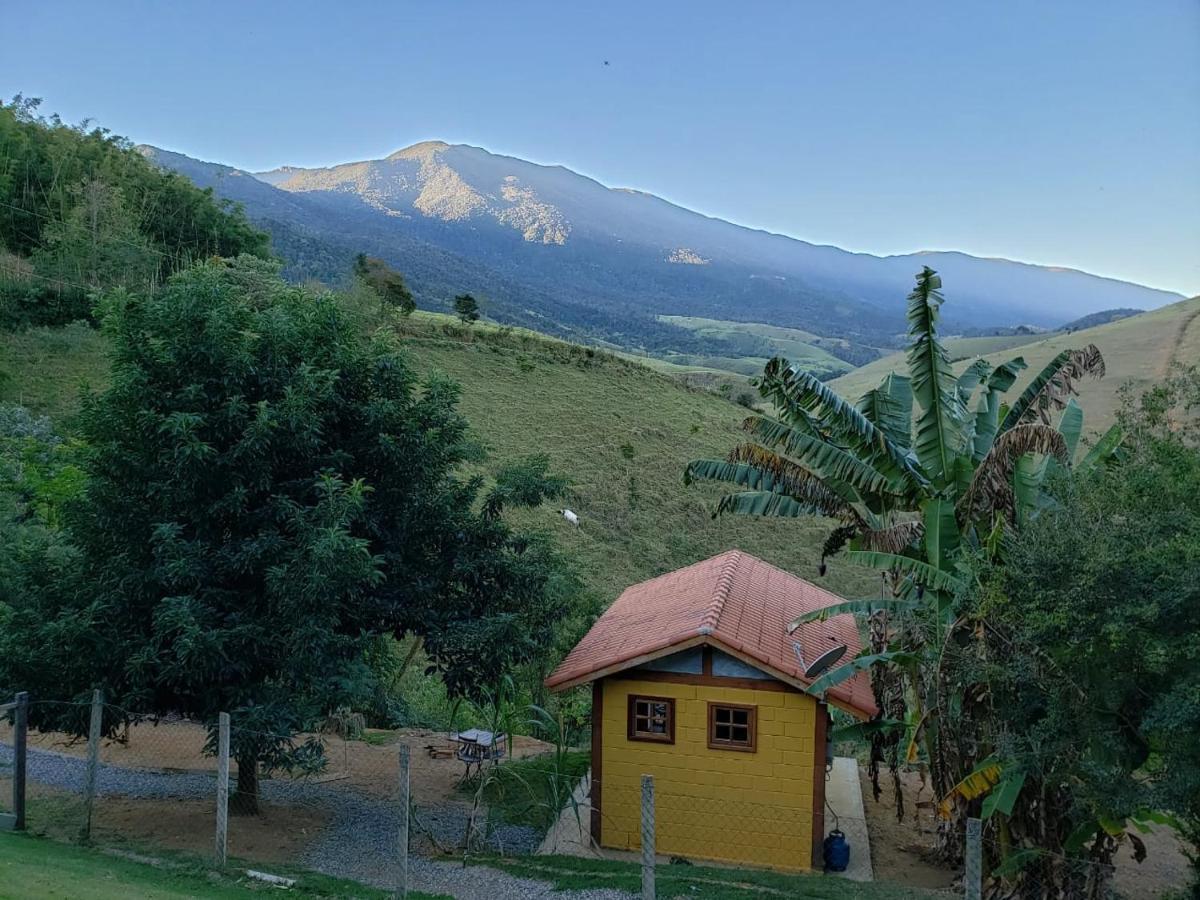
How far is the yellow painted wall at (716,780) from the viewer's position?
11.8 meters

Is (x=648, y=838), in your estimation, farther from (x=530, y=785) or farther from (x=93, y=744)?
(x=530, y=785)

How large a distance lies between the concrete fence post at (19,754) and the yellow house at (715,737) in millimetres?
6027

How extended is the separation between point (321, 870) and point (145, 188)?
4205cm

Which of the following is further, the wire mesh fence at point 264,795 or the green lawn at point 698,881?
the wire mesh fence at point 264,795

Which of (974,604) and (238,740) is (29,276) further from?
(974,604)

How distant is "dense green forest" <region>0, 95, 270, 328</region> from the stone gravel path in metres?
26.6

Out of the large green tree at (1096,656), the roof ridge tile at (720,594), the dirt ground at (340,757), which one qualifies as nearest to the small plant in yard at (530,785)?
the dirt ground at (340,757)

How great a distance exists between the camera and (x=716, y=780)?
39.4 ft

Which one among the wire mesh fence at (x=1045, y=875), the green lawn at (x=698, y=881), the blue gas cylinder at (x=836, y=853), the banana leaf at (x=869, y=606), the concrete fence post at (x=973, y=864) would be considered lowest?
the blue gas cylinder at (x=836, y=853)

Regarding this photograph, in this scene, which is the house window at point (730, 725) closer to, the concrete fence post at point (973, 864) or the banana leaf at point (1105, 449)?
the concrete fence post at point (973, 864)

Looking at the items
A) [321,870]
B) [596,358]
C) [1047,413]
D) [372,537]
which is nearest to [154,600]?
[372,537]

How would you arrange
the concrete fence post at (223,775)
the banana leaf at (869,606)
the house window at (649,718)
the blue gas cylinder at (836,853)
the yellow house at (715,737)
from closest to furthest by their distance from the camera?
the concrete fence post at (223,775) → the banana leaf at (869,606) → the yellow house at (715,737) → the blue gas cylinder at (836,853) → the house window at (649,718)

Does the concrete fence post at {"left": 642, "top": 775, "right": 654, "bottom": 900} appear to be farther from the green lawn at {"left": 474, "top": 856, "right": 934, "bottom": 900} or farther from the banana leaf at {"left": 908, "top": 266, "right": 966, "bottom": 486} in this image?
the banana leaf at {"left": 908, "top": 266, "right": 966, "bottom": 486}

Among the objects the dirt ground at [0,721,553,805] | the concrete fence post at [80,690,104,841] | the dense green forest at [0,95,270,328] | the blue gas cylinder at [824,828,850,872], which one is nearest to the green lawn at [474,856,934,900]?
the blue gas cylinder at [824,828,850,872]
